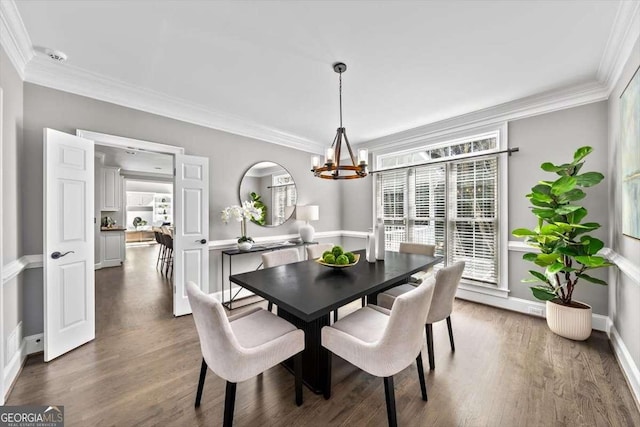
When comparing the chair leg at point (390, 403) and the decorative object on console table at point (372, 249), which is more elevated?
the decorative object on console table at point (372, 249)

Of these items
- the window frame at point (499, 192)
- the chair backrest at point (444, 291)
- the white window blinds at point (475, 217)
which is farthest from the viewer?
the white window blinds at point (475, 217)

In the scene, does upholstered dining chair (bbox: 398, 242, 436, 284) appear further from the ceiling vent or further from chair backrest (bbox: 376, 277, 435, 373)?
→ the ceiling vent

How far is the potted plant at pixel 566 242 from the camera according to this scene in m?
2.33

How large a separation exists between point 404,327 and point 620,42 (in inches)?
111

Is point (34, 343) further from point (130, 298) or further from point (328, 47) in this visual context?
point (328, 47)

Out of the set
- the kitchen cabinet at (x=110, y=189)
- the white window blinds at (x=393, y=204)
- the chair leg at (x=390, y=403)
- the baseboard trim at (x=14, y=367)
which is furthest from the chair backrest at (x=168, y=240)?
→ the chair leg at (x=390, y=403)

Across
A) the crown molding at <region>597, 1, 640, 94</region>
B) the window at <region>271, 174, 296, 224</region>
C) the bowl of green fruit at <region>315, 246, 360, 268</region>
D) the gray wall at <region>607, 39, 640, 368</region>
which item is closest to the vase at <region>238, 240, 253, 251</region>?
the window at <region>271, 174, 296, 224</region>

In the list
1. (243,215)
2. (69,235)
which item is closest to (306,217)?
(243,215)

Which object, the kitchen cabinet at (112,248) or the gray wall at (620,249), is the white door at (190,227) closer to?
the gray wall at (620,249)

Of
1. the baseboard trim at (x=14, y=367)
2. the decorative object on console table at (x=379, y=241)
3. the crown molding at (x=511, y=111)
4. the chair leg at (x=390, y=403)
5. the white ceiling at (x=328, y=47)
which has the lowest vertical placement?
the baseboard trim at (x=14, y=367)

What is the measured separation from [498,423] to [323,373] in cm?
112

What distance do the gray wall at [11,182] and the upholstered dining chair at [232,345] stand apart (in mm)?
1686

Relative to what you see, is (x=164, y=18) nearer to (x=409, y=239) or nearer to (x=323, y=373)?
(x=323, y=373)

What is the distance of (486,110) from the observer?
3.29 m
